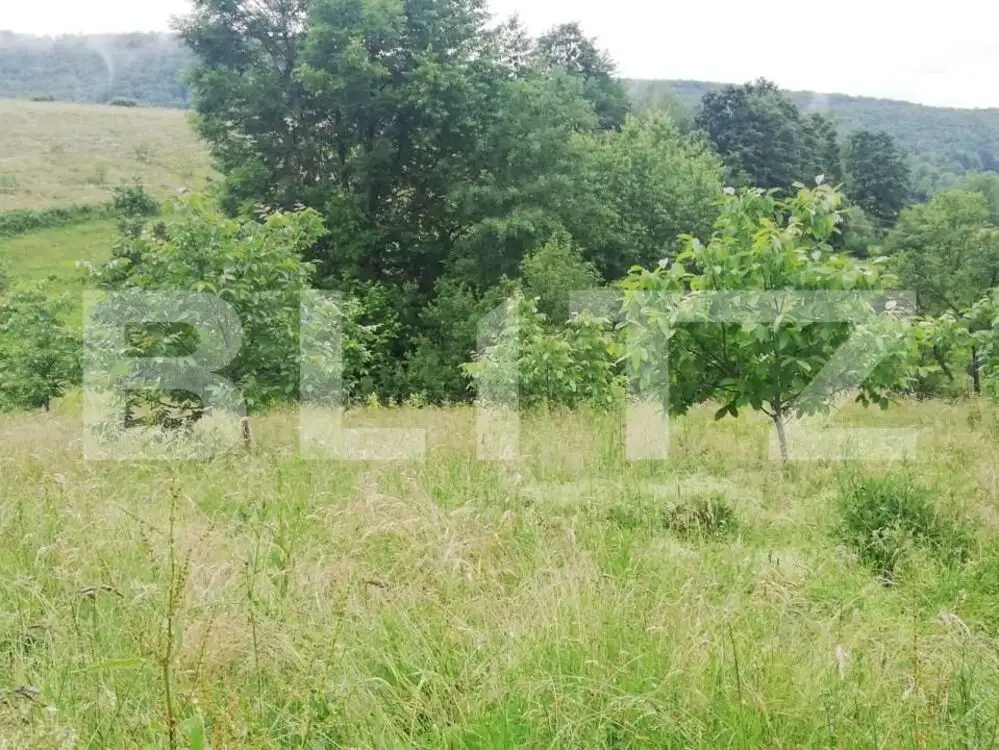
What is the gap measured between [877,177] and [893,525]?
47.0m

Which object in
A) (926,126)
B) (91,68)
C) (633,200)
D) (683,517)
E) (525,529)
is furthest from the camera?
(926,126)

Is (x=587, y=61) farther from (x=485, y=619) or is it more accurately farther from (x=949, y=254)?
(x=485, y=619)

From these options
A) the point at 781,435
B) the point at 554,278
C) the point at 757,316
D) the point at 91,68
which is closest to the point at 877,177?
the point at 554,278

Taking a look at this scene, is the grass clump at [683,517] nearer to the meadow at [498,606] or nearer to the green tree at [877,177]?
the meadow at [498,606]

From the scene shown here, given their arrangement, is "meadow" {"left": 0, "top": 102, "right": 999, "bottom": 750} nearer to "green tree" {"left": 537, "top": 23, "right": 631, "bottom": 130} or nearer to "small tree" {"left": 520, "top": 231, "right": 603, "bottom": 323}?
"small tree" {"left": 520, "top": 231, "right": 603, "bottom": 323}

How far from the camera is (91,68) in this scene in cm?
11631

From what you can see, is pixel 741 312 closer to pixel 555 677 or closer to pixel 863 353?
pixel 863 353

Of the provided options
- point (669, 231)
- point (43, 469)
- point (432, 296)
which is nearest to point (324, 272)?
point (432, 296)

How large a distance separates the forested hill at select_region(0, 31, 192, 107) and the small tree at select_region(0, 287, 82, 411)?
7630 centimetres

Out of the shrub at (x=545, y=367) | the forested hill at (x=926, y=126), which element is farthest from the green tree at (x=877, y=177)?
the shrub at (x=545, y=367)

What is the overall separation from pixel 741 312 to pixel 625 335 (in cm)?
86

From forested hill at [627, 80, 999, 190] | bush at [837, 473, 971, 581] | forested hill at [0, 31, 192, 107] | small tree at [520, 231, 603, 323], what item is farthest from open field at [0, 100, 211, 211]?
bush at [837, 473, 971, 581]

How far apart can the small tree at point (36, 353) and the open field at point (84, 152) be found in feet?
73.6

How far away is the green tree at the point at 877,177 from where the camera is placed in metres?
44.3
